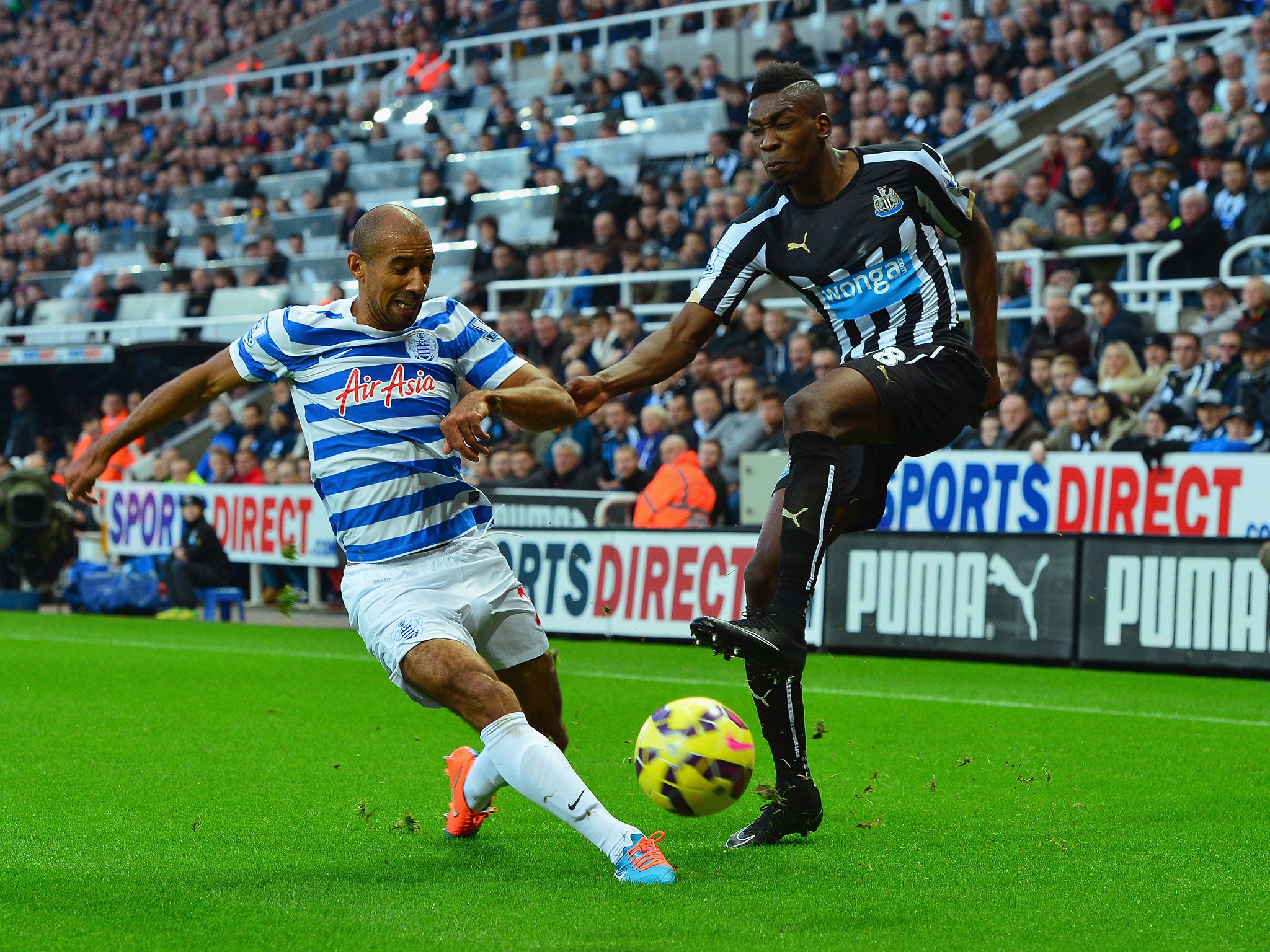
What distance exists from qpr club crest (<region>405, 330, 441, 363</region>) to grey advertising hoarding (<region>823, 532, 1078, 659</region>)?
7.21 metres

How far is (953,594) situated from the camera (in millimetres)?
11852

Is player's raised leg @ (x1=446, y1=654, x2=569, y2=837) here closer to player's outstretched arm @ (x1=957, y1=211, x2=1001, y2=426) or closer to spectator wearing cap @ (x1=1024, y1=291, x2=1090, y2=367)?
player's outstretched arm @ (x1=957, y1=211, x2=1001, y2=426)

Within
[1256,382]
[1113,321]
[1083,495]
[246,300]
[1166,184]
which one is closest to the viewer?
[1256,382]

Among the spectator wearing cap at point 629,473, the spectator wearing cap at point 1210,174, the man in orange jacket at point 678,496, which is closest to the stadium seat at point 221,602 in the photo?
the spectator wearing cap at point 629,473

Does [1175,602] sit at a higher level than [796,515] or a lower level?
lower

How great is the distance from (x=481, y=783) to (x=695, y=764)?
819 mm

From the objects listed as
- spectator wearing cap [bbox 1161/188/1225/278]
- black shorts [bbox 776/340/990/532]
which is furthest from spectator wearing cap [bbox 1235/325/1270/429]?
black shorts [bbox 776/340/990/532]

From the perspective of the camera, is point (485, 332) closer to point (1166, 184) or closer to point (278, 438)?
point (1166, 184)

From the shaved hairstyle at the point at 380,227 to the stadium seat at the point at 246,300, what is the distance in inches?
705

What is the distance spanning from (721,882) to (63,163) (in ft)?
102

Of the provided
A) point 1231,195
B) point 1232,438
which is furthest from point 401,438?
point 1231,195

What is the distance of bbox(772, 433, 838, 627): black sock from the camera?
196 inches

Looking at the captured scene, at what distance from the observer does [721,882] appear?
185 inches

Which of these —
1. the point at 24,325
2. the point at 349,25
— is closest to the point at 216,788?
the point at 24,325
